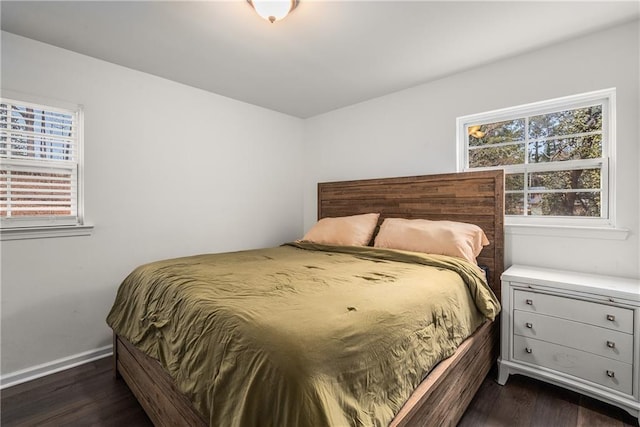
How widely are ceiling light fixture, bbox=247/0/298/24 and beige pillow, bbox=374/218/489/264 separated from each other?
69.4 inches

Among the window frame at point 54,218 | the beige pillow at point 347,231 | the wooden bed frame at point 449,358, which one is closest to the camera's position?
the wooden bed frame at point 449,358

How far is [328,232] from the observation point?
2.91m

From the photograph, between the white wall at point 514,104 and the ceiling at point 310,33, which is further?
the white wall at point 514,104

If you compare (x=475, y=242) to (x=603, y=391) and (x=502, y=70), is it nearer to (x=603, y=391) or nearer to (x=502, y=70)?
(x=603, y=391)

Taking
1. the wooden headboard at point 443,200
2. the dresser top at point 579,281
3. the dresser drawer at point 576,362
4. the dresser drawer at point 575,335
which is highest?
the wooden headboard at point 443,200

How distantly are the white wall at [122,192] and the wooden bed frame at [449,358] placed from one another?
0.66m

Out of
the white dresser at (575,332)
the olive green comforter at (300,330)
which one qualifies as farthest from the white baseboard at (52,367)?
the white dresser at (575,332)

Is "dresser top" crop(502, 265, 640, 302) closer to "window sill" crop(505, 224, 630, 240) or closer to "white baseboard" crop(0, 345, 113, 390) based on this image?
"window sill" crop(505, 224, 630, 240)

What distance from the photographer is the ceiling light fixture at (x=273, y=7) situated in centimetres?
161

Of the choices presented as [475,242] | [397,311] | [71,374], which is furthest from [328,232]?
[71,374]

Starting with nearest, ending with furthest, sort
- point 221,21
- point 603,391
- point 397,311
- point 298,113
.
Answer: point 397,311 < point 603,391 < point 221,21 < point 298,113

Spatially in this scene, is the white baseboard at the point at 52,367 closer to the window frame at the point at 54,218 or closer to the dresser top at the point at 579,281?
the window frame at the point at 54,218

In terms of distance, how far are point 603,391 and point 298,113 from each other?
3.63 metres

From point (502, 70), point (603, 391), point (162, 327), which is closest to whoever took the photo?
point (162, 327)
